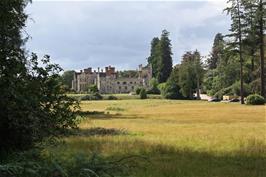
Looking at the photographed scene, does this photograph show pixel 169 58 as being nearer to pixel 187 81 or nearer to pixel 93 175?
pixel 187 81

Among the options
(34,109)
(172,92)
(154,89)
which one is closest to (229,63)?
(172,92)

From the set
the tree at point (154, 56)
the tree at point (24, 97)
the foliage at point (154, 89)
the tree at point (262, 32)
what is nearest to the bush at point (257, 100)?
the tree at point (262, 32)

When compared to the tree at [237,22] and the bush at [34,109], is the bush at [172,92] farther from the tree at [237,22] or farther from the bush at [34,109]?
the bush at [34,109]

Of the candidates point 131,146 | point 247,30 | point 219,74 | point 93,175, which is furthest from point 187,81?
point 93,175

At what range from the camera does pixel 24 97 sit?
506 inches

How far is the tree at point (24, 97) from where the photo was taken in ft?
41.4

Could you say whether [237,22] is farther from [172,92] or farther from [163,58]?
[163,58]

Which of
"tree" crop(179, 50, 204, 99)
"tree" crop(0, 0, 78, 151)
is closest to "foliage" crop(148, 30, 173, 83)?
"tree" crop(179, 50, 204, 99)

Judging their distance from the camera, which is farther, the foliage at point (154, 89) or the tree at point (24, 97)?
the foliage at point (154, 89)

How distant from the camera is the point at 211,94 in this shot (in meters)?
130

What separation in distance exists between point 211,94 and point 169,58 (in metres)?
25.9

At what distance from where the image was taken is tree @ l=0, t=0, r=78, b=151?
1262 cm

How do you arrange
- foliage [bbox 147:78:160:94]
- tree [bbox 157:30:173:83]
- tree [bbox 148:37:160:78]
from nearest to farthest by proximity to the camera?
1. foliage [bbox 147:78:160:94]
2. tree [bbox 157:30:173:83]
3. tree [bbox 148:37:160:78]

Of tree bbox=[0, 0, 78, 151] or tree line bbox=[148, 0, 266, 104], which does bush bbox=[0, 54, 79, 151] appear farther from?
tree line bbox=[148, 0, 266, 104]
